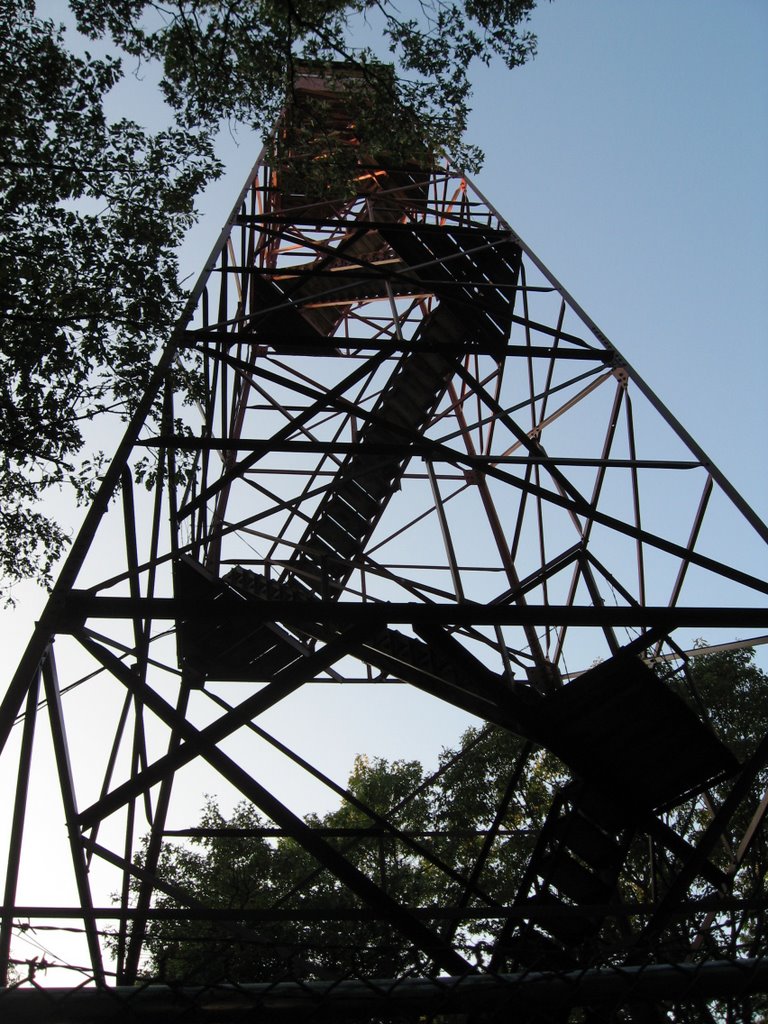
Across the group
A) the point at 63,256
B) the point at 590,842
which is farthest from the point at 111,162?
the point at 590,842

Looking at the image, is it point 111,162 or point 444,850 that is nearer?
point 111,162

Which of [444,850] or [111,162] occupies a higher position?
[111,162]

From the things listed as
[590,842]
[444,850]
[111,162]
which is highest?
[111,162]

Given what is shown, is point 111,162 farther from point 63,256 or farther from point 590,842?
point 590,842

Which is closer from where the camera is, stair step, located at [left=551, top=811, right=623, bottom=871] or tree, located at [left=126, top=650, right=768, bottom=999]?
stair step, located at [left=551, top=811, right=623, bottom=871]

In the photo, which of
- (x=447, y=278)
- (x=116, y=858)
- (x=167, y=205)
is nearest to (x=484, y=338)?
(x=447, y=278)

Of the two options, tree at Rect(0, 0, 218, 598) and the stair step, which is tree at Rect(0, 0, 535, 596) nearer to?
tree at Rect(0, 0, 218, 598)

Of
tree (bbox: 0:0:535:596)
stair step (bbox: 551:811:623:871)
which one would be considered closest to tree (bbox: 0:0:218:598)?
tree (bbox: 0:0:535:596)

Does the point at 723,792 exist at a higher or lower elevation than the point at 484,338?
lower

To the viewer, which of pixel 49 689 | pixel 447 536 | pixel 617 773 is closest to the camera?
pixel 49 689

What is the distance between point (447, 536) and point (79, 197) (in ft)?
15.9

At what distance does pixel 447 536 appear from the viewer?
29.6 feet

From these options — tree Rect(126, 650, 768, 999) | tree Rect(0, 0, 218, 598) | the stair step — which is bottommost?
the stair step

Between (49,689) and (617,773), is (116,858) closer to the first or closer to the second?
(49,689)
